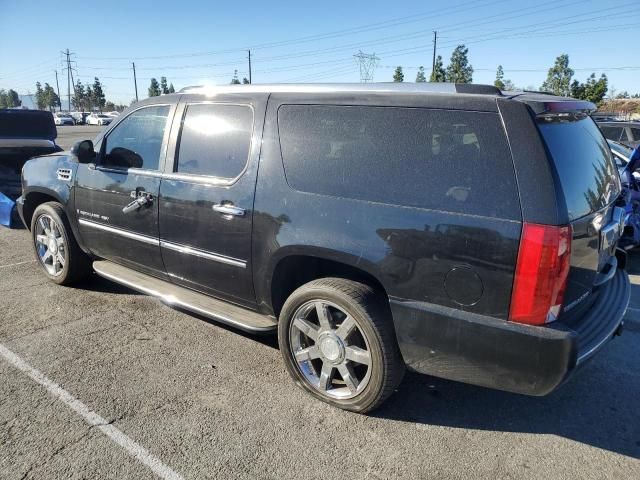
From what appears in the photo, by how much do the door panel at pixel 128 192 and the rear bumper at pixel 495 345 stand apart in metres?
2.17

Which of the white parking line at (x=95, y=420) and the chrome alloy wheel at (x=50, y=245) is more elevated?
the chrome alloy wheel at (x=50, y=245)

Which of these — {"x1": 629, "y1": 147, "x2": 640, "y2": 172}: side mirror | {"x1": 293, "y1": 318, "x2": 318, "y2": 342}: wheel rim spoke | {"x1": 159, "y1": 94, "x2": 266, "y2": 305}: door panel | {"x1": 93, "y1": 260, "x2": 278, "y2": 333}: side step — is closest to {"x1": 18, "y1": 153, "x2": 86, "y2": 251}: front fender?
{"x1": 93, "y1": 260, "x2": 278, "y2": 333}: side step

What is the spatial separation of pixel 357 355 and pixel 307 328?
14.7 inches

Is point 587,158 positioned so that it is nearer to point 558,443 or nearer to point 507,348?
point 507,348

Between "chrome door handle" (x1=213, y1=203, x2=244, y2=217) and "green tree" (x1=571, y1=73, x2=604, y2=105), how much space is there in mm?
39955

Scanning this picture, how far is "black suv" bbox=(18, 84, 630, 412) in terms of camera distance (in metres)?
2.31

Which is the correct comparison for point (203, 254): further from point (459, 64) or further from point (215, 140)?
point (459, 64)

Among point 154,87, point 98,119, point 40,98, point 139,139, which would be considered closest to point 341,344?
point 139,139

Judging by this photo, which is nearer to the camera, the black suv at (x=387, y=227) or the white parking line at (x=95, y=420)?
the black suv at (x=387, y=227)

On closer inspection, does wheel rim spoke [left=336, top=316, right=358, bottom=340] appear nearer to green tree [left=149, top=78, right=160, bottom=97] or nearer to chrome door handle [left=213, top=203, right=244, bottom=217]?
chrome door handle [left=213, top=203, right=244, bottom=217]

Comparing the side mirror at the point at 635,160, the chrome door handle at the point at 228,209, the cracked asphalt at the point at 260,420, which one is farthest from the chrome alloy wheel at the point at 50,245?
the side mirror at the point at 635,160

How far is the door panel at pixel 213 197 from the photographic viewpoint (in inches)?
127

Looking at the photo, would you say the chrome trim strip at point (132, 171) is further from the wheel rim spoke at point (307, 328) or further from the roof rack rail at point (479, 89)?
the roof rack rail at point (479, 89)

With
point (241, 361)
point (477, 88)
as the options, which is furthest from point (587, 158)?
point (241, 361)
